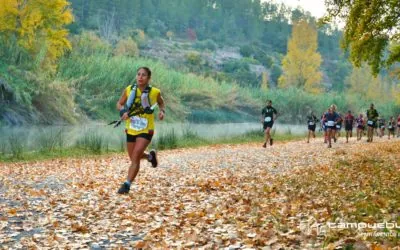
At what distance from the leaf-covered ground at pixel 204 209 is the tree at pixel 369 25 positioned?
15.0 feet

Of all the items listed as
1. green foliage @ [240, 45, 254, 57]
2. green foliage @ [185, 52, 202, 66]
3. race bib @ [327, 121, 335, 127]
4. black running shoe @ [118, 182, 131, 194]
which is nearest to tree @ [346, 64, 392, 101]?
green foliage @ [240, 45, 254, 57]

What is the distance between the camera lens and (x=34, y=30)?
140ft

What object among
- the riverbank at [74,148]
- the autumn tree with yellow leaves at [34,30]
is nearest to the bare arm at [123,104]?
the riverbank at [74,148]

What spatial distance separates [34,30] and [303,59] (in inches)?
1539

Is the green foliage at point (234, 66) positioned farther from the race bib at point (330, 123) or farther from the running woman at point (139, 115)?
the running woman at point (139, 115)

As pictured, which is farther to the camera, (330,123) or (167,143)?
(167,143)

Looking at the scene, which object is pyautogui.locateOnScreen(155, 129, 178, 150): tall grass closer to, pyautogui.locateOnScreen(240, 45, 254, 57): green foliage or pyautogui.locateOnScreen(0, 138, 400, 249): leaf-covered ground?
pyautogui.locateOnScreen(0, 138, 400, 249): leaf-covered ground

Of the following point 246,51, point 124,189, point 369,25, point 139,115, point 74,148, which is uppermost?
point 246,51

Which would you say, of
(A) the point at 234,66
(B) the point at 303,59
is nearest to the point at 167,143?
(B) the point at 303,59

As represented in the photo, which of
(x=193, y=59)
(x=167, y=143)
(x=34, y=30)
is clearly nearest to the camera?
(x=167, y=143)

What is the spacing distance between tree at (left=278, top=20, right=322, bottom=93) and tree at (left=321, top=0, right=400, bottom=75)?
48.6m

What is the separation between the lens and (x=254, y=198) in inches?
319

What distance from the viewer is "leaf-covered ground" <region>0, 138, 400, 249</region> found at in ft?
18.1

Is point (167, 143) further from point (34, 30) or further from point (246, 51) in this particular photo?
point (246, 51)
